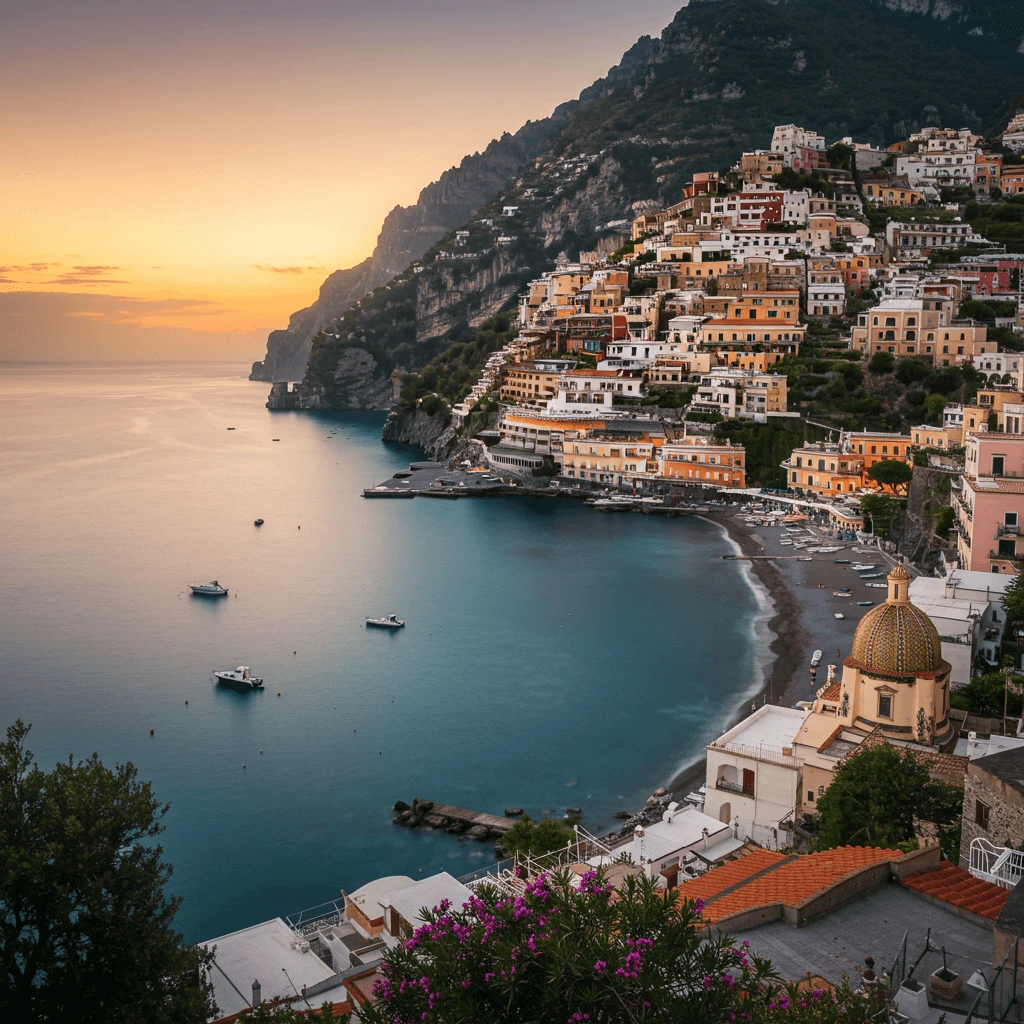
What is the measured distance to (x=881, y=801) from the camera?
62.2ft

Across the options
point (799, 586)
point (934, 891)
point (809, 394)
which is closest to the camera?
point (934, 891)

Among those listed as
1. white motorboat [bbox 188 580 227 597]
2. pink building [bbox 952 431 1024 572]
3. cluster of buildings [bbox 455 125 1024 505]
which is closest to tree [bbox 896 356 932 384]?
Result: cluster of buildings [bbox 455 125 1024 505]

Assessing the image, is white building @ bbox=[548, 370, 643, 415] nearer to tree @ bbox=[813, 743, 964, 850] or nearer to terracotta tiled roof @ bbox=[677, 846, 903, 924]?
tree @ bbox=[813, 743, 964, 850]

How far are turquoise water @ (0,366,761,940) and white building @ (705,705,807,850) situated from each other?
3.25m

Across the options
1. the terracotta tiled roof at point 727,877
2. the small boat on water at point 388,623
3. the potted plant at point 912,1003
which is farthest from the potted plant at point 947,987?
the small boat on water at point 388,623

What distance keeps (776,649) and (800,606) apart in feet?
19.4

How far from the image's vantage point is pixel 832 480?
65188 millimetres

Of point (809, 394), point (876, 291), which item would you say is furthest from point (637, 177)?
point (809, 394)

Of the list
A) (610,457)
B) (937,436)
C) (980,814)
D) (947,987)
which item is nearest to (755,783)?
(980,814)

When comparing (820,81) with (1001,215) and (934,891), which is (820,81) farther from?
(934,891)

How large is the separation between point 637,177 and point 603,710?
5299 inches

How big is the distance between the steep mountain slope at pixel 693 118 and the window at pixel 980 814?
14036 cm

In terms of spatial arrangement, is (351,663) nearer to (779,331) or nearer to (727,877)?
(727,877)

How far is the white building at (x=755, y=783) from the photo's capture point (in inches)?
921
